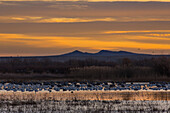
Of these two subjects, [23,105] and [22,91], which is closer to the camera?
[23,105]

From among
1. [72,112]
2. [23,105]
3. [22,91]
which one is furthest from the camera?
[22,91]

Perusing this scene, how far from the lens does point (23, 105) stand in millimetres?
21500

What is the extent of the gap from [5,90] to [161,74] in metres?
17.8

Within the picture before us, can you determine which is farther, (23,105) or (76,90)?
(76,90)

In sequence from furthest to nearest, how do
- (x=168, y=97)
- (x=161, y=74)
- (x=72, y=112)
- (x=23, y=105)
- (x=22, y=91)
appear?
(x=161, y=74) < (x=22, y=91) < (x=168, y=97) < (x=23, y=105) < (x=72, y=112)

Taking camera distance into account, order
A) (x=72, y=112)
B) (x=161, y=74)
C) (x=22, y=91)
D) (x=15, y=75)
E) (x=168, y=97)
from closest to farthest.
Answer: (x=72, y=112), (x=168, y=97), (x=22, y=91), (x=161, y=74), (x=15, y=75)

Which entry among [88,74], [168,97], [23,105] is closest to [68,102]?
[23,105]

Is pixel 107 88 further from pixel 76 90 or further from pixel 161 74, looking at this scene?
pixel 161 74

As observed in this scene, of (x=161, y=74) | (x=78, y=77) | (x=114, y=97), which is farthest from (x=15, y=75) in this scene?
(x=114, y=97)

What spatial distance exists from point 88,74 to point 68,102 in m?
20.6

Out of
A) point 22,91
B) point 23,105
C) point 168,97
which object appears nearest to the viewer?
point 23,105

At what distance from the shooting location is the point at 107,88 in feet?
99.8

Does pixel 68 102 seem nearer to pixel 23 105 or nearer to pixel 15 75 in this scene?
pixel 23 105

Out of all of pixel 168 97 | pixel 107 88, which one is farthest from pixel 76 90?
pixel 168 97
